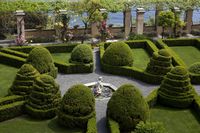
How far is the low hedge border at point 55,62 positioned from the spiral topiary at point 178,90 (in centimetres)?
818

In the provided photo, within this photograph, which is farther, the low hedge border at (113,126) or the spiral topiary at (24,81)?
the spiral topiary at (24,81)

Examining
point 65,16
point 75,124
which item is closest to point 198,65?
point 75,124

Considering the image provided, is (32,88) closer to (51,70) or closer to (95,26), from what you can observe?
(51,70)

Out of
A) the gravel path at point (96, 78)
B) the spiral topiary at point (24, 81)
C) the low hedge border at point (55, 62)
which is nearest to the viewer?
the spiral topiary at point (24, 81)

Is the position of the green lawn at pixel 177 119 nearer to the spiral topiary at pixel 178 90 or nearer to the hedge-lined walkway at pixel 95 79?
the spiral topiary at pixel 178 90

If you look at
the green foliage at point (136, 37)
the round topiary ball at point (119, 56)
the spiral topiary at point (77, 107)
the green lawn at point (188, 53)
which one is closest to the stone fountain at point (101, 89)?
the round topiary ball at point (119, 56)

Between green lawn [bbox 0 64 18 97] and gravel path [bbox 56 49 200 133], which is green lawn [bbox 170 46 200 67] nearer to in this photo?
gravel path [bbox 56 49 200 133]

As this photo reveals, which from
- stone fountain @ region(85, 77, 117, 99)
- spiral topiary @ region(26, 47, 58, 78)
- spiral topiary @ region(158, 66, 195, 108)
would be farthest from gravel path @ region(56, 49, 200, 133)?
spiral topiary @ region(158, 66, 195, 108)

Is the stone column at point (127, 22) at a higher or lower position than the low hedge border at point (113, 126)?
higher

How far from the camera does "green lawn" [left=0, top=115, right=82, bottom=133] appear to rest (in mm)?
23922

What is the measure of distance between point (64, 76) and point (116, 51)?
14.7ft

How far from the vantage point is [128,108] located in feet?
76.0

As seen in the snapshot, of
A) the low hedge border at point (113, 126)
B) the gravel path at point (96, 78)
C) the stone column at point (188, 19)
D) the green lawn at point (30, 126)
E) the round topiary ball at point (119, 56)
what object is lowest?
the green lawn at point (30, 126)

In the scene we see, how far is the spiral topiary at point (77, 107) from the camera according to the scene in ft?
76.6
